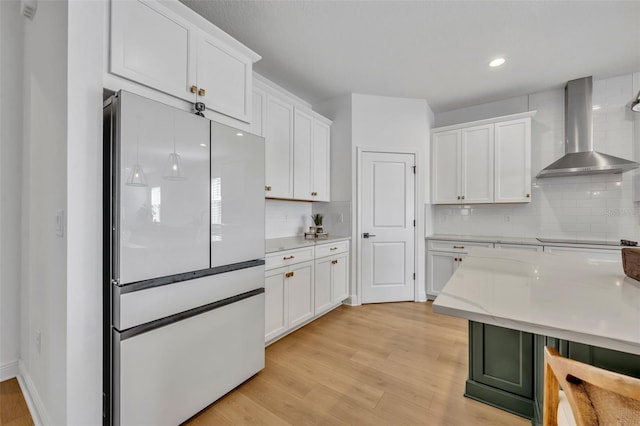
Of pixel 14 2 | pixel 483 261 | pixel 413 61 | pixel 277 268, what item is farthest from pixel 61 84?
pixel 413 61

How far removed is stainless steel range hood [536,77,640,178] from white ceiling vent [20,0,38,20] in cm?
469

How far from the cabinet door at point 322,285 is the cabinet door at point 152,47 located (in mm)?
1985

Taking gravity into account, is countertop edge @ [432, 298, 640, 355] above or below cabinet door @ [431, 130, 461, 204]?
below

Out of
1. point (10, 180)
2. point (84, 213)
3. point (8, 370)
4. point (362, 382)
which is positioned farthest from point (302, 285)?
point (10, 180)

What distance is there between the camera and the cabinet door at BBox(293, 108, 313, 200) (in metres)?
3.13

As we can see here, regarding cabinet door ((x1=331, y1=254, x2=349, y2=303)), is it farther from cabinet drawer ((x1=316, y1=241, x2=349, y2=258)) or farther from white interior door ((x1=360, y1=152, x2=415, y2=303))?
white interior door ((x1=360, y1=152, x2=415, y2=303))

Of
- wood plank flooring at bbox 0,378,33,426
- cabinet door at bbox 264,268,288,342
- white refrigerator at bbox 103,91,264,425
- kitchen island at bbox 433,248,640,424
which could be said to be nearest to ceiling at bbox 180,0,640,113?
white refrigerator at bbox 103,91,264,425

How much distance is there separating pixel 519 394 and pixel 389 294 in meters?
2.11

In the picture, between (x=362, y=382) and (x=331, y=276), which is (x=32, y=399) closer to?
(x=362, y=382)

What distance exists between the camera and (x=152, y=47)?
1.51 metres

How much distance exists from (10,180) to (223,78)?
1.74 m

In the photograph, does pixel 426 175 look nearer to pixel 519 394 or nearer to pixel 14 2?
pixel 519 394

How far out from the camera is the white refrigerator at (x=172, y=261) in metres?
1.30

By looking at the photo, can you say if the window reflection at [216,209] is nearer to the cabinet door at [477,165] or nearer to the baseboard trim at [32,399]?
the baseboard trim at [32,399]
